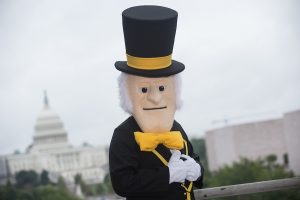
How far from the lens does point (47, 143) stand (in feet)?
262

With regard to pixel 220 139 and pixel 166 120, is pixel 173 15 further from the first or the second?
pixel 220 139

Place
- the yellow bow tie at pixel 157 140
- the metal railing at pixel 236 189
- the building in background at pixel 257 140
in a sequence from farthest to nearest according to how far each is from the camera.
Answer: the building in background at pixel 257 140 → the metal railing at pixel 236 189 → the yellow bow tie at pixel 157 140

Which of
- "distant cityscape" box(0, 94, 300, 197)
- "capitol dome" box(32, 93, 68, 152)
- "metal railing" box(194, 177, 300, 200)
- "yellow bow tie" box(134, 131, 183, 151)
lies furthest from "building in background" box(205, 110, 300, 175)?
"capitol dome" box(32, 93, 68, 152)

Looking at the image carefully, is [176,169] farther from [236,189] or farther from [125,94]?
[236,189]

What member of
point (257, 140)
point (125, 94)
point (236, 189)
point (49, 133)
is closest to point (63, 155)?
point (49, 133)

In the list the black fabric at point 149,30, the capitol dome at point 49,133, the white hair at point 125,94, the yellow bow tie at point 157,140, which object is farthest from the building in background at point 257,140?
the capitol dome at point 49,133

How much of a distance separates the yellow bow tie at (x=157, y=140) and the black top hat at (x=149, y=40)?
0.34 metres

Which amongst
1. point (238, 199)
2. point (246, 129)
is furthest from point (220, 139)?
point (238, 199)

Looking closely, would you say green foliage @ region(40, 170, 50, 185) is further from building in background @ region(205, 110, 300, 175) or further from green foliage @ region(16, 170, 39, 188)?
building in background @ region(205, 110, 300, 175)

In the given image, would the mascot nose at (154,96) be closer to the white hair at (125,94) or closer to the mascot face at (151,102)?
the mascot face at (151,102)

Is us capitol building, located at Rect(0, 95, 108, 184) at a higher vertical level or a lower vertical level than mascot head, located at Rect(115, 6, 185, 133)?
lower

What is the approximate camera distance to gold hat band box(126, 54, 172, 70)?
3.17m

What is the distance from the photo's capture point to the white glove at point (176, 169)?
10.2 feet

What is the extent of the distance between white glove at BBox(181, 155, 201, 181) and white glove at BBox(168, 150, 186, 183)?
0.04 meters
